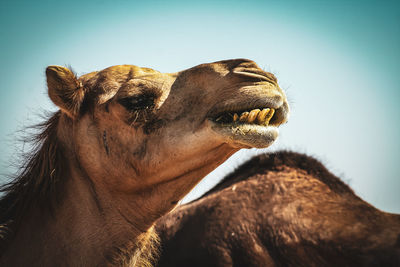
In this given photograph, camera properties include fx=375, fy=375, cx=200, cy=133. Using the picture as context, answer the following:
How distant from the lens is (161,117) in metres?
2.72

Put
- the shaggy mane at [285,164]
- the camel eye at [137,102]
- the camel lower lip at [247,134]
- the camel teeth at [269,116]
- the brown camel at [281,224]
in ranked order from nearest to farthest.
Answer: the camel lower lip at [247,134]
the camel teeth at [269,116]
the camel eye at [137,102]
the brown camel at [281,224]
the shaggy mane at [285,164]

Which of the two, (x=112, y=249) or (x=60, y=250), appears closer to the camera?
(x=60, y=250)

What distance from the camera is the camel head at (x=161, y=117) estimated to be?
240 centimetres

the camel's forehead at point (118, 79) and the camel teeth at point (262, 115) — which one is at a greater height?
the camel's forehead at point (118, 79)

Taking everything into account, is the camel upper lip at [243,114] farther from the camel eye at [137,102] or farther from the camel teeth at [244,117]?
the camel eye at [137,102]

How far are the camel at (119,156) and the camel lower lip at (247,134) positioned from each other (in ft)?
0.05

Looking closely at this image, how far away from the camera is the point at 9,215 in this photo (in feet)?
9.36

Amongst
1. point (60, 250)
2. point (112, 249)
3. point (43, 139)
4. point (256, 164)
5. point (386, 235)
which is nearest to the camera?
point (60, 250)

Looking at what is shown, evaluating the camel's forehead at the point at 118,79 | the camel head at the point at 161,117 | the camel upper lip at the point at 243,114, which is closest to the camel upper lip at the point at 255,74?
the camel head at the point at 161,117

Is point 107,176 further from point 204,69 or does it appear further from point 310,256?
point 310,256

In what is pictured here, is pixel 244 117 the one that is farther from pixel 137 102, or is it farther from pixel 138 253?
pixel 138 253

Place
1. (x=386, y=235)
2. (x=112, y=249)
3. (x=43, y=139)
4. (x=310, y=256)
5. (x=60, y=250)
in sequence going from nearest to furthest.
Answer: (x=60, y=250), (x=112, y=249), (x=43, y=139), (x=386, y=235), (x=310, y=256)

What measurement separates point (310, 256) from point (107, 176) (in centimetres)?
222

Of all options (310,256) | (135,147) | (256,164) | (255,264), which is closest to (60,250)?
(135,147)
